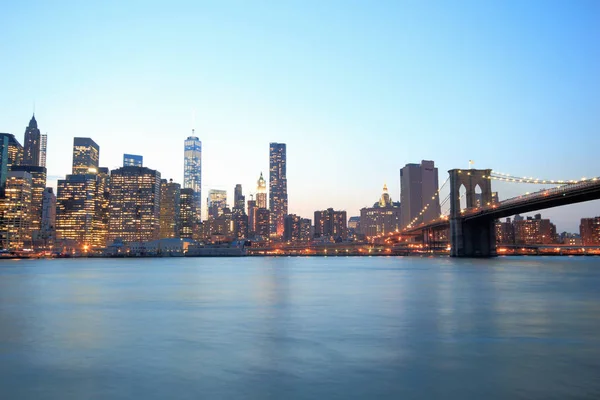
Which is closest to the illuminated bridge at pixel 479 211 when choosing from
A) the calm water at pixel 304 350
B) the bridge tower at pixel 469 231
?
the bridge tower at pixel 469 231

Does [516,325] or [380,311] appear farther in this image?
[380,311]

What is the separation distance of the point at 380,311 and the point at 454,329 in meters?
5.91

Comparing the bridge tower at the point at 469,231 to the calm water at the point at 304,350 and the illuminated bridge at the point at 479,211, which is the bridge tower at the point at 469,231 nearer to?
the illuminated bridge at the point at 479,211

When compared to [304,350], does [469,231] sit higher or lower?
higher

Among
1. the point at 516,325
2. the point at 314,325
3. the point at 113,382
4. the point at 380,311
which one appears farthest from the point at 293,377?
the point at 380,311

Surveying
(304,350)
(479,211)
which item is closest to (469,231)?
(479,211)

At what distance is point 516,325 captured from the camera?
785 inches

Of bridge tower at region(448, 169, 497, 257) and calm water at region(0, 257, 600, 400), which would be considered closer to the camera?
calm water at region(0, 257, 600, 400)

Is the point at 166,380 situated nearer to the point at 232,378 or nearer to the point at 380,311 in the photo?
the point at 232,378

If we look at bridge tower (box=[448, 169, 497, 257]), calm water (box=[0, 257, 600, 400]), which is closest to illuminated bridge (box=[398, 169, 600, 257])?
bridge tower (box=[448, 169, 497, 257])

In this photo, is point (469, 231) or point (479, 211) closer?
point (479, 211)

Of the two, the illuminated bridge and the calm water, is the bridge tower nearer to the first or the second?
the illuminated bridge

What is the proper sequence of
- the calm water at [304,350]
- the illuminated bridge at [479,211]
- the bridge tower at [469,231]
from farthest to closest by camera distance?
the bridge tower at [469,231]
the illuminated bridge at [479,211]
the calm water at [304,350]

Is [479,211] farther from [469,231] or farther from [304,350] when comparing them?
[304,350]
